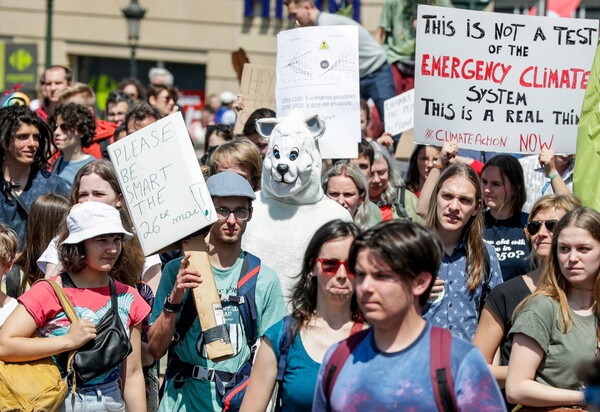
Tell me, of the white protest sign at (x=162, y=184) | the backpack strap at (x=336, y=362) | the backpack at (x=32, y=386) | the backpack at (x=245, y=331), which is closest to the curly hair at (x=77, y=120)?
the white protest sign at (x=162, y=184)

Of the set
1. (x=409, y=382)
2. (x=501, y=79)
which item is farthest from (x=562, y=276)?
(x=501, y=79)

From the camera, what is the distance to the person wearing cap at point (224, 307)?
5.13 meters

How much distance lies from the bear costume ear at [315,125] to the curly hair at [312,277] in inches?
92.6

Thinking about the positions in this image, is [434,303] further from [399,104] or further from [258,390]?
[399,104]

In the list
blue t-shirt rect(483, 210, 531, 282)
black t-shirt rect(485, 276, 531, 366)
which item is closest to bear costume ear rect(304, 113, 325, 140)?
blue t-shirt rect(483, 210, 531, 282)

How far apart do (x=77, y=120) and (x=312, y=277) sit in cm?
450

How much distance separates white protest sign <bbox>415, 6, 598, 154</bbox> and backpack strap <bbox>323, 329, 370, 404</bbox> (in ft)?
13.3

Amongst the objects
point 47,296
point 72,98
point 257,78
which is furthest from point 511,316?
point 72,98

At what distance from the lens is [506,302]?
5.39 meters

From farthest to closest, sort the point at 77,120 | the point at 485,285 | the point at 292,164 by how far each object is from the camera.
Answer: the point at 77,120, the point at 292,164, the point at 485,285

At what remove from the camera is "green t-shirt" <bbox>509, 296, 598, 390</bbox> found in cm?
480

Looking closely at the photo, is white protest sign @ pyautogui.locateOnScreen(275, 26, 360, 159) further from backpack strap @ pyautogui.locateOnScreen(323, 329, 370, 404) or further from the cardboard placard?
backpack strap @ pyautogui.locateOnScreen(323, 329, 370, 404)

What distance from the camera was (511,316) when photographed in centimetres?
530

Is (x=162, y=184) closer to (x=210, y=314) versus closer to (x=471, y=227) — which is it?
(x=210, y=314)
